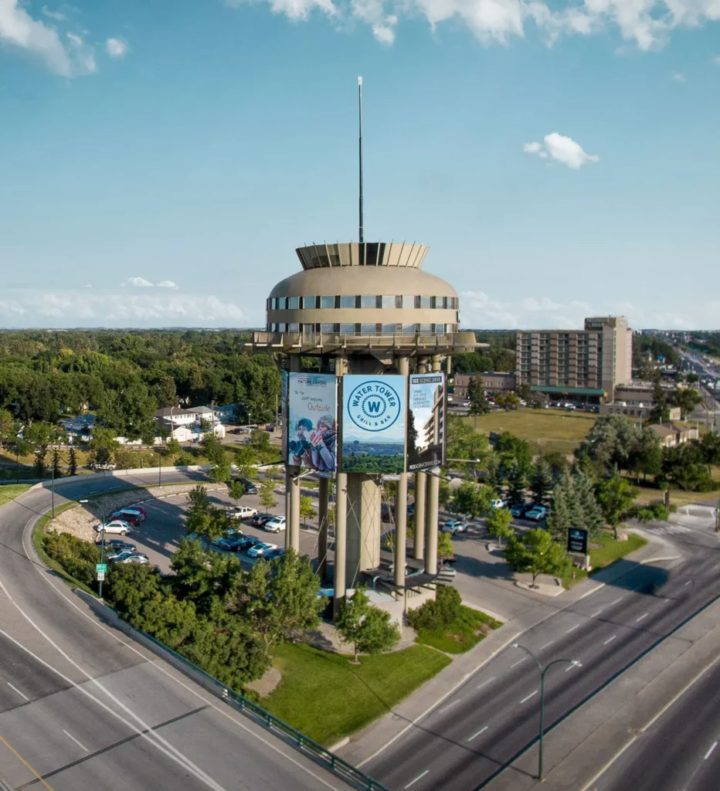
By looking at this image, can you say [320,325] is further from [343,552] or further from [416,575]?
[416,575]

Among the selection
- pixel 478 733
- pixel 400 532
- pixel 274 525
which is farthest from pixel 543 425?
pixel 478 733

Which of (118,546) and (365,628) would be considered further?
(118,546)

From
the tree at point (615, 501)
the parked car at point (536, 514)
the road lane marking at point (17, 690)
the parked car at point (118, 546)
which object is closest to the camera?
the road lane marking at point (17, 690)

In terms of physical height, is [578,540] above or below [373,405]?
below

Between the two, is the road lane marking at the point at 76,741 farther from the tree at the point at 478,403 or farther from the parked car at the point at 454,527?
the tree at the point at 478,403

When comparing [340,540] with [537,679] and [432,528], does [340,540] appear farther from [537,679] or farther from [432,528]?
[537,679]

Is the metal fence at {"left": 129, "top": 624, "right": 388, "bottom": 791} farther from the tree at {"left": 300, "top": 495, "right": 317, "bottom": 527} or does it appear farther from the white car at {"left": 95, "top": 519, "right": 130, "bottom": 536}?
the tree at {"left": 300, "top": 495, "right": 317, "bottom": 527}

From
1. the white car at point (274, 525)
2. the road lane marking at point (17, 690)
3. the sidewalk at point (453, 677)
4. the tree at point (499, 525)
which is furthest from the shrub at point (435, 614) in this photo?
the white car at point (274, 525)

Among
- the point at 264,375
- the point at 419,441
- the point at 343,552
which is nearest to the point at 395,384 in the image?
the point at 419,441
